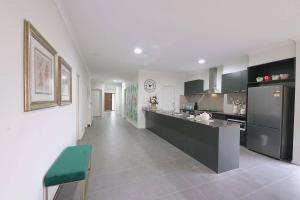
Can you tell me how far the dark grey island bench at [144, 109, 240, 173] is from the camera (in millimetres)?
2561

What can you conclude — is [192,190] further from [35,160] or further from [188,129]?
[35,160]

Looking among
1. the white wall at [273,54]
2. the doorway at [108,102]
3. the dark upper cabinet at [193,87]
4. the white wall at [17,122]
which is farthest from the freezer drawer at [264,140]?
the doorway at [108,102]

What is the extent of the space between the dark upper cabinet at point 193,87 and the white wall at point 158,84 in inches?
12.6

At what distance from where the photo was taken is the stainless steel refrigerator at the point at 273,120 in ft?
10.3

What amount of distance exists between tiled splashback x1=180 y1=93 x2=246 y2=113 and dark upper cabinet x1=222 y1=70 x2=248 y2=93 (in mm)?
419

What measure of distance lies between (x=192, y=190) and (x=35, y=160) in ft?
6.71

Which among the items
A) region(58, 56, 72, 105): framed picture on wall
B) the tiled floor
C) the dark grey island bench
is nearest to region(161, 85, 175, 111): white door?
the dark grey island bench

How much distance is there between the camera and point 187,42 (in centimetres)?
324

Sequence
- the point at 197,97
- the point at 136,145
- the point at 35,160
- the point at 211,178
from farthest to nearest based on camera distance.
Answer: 1. the point at 197,97
2. the point at 136,145
3. the point at 211,178
4. the point at 35,160

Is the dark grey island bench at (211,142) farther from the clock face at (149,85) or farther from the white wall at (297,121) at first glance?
the clock face at (149,85)

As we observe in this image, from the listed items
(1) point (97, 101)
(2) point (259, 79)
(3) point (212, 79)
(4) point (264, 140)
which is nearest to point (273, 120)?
(4) point (264, 140)

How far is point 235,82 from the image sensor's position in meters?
4.32

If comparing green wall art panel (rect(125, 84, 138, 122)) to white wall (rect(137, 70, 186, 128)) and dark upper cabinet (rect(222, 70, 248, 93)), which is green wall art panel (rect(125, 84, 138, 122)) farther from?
dark upper cabinet (rect(222, 70, 248, 93))

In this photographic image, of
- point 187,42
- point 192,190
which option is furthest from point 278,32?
point 192,190
